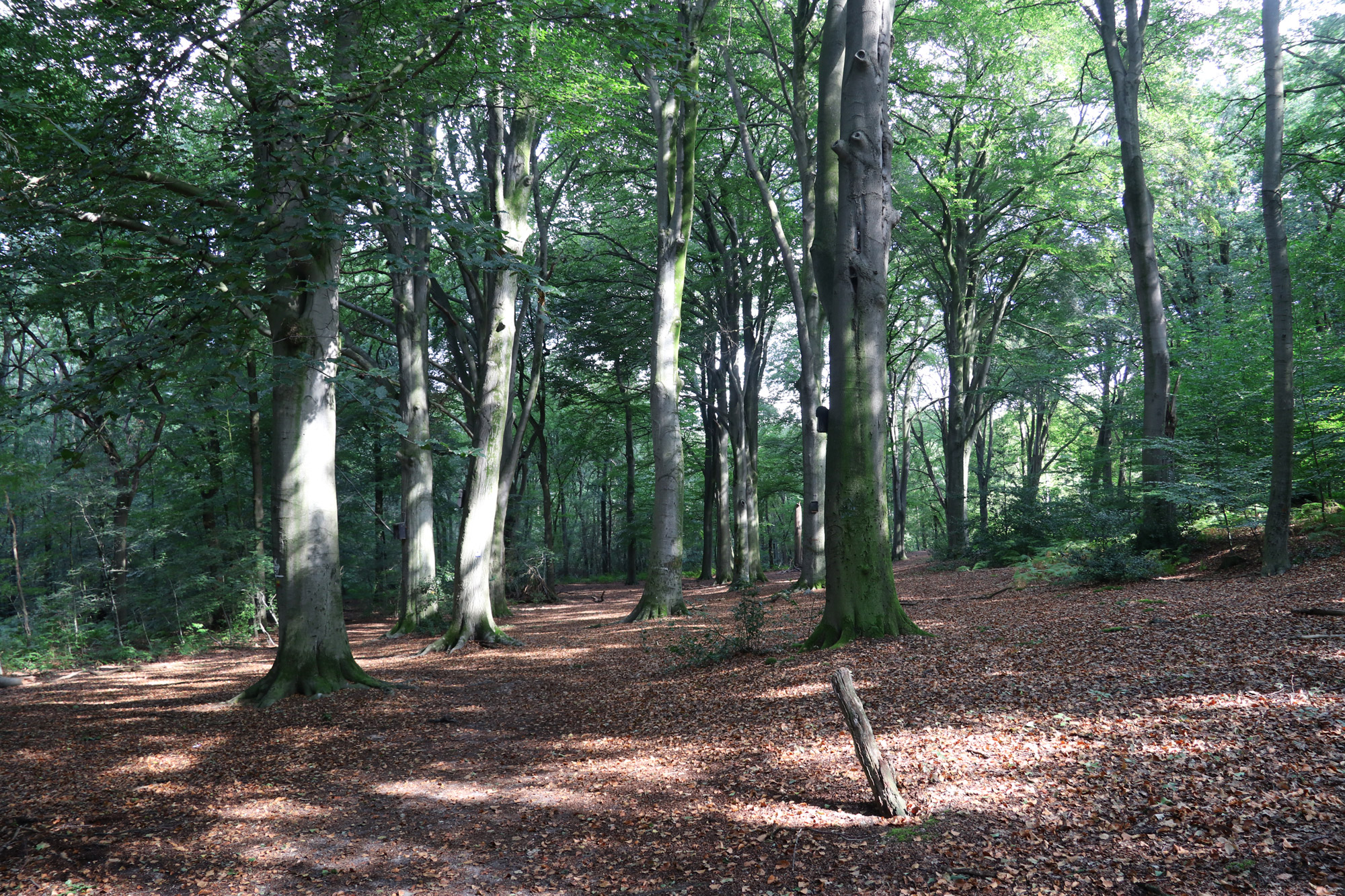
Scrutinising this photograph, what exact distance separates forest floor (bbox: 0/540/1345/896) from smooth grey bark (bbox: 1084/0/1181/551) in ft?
11.0

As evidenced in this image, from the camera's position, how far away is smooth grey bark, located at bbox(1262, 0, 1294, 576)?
8555 mm

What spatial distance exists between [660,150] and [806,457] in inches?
274

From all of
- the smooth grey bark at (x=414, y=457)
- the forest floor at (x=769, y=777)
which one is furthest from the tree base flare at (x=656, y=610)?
the forest floor at (x=769, y=777)

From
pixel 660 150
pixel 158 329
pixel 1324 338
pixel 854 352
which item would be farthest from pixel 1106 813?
pixel 1324 338

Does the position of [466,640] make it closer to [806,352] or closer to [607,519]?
[806,352]

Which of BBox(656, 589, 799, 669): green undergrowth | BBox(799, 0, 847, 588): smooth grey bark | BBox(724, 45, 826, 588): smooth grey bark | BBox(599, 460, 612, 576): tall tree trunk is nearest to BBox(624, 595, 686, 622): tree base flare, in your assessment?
BBox(724, 45, 826, 588): smooth grey bark

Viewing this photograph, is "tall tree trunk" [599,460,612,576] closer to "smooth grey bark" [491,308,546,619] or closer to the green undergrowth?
"smooth grey bark" [491,308,546,619]

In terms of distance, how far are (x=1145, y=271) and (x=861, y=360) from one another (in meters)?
7.08

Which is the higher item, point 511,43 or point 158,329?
point 511,43

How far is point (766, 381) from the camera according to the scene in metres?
30.9

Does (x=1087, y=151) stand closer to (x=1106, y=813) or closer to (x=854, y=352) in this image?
(x=854, y=352)

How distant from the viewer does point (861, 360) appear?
7434 millimetres

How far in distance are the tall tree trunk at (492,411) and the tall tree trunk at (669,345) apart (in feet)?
8.09

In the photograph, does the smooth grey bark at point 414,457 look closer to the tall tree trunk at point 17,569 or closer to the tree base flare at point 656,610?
the tree base flare at point 656,610
